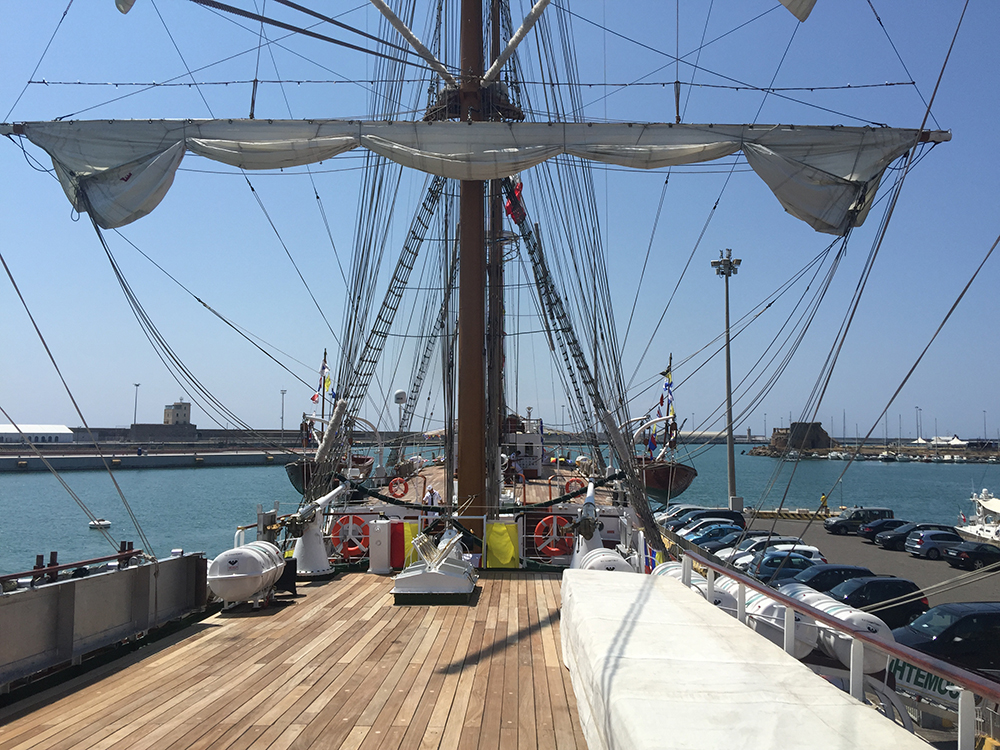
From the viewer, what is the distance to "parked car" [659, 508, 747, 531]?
32.9 m

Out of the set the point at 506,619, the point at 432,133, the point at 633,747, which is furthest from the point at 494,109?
the point at 633,747

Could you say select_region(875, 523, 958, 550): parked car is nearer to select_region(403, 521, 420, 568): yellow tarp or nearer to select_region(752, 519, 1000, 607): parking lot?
select_region(752, 519, 1000, 607): parking lot

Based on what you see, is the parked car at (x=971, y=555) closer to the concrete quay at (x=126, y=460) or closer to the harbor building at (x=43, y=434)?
the concrete quay at (x=126, y=460)

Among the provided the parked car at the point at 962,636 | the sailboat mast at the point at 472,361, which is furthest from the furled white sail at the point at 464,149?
the parked car at the point at 962,636

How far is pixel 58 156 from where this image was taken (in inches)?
480

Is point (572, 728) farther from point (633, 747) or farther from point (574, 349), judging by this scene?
point (574, 349)

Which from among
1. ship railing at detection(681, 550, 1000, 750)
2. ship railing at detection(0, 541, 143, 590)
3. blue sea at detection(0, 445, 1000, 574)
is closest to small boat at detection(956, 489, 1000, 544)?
blue sea at detection(0, 445, 1000, 574)

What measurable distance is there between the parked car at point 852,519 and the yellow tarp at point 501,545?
28.9 metres

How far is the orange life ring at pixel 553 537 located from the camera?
509 inches

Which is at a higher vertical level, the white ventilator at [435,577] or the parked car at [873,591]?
the white ventilator at [435,577]

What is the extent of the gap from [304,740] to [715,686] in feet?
9.71

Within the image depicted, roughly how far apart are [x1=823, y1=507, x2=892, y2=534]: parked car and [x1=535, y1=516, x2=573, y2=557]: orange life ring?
26936 millimetres

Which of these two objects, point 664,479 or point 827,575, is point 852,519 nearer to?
point 664,479

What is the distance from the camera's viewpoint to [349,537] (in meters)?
13.2
